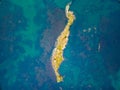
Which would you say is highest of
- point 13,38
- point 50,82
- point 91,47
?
point 13,38

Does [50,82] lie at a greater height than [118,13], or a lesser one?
lesser

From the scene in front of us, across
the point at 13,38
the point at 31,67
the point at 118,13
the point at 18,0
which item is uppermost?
the point at 18,0

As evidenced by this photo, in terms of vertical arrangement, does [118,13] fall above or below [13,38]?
above

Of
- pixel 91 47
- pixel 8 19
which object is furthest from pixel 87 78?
pixel 8 19

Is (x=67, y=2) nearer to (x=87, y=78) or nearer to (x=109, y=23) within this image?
(x=109, y=23)

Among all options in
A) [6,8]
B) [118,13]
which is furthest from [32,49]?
[118,13]

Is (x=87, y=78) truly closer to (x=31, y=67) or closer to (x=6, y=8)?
(x=31, y=67)
